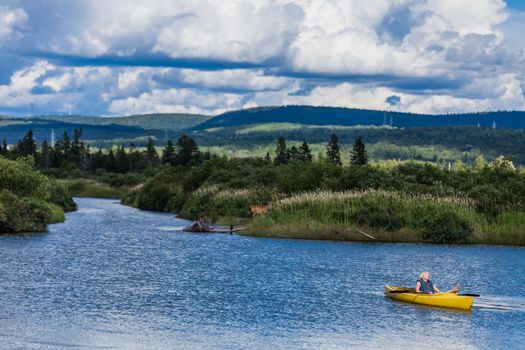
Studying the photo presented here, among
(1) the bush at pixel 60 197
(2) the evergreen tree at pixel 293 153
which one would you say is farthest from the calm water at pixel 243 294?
(2) the evergreen tree at pixel 293 153

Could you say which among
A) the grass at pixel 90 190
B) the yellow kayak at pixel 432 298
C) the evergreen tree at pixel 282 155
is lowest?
the grass at pixel 90 190

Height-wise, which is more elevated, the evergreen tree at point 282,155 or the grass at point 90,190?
the evergreen tree at point 282,155

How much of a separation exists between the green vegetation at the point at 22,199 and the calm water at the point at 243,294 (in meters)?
2.27

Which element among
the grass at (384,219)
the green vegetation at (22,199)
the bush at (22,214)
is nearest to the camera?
the grass at (384,219)

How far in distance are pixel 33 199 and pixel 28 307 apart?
1505 inches

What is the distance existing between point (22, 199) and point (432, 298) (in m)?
41.7

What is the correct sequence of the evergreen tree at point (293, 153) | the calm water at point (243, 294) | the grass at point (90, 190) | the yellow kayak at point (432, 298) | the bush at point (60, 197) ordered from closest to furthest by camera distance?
the calm water at point (243, 294) < the yellow kayak at point (432, 298) < the bush at point (60, 197) < the evergreen tree at point (293, 153) < the grass at point (90, 190)

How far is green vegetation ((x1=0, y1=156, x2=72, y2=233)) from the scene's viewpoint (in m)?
72.2

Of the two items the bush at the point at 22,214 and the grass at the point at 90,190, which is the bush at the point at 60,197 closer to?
the bush at the point at 22,214

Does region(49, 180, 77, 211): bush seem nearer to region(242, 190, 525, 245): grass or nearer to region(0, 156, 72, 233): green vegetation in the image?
region(0, 156, 72, 233): green vegetation

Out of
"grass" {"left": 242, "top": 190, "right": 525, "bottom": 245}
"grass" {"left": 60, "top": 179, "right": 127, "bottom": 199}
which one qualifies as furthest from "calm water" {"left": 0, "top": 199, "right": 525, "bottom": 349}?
"grass" {"left": 60, "top": 179, "right": 127, "bottom": 199}

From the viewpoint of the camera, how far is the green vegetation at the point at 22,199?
72.2 metres

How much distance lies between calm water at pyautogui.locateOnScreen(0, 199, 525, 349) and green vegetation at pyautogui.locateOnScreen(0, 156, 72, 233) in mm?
2266

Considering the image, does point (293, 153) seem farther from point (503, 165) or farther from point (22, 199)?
point (22, 199)
